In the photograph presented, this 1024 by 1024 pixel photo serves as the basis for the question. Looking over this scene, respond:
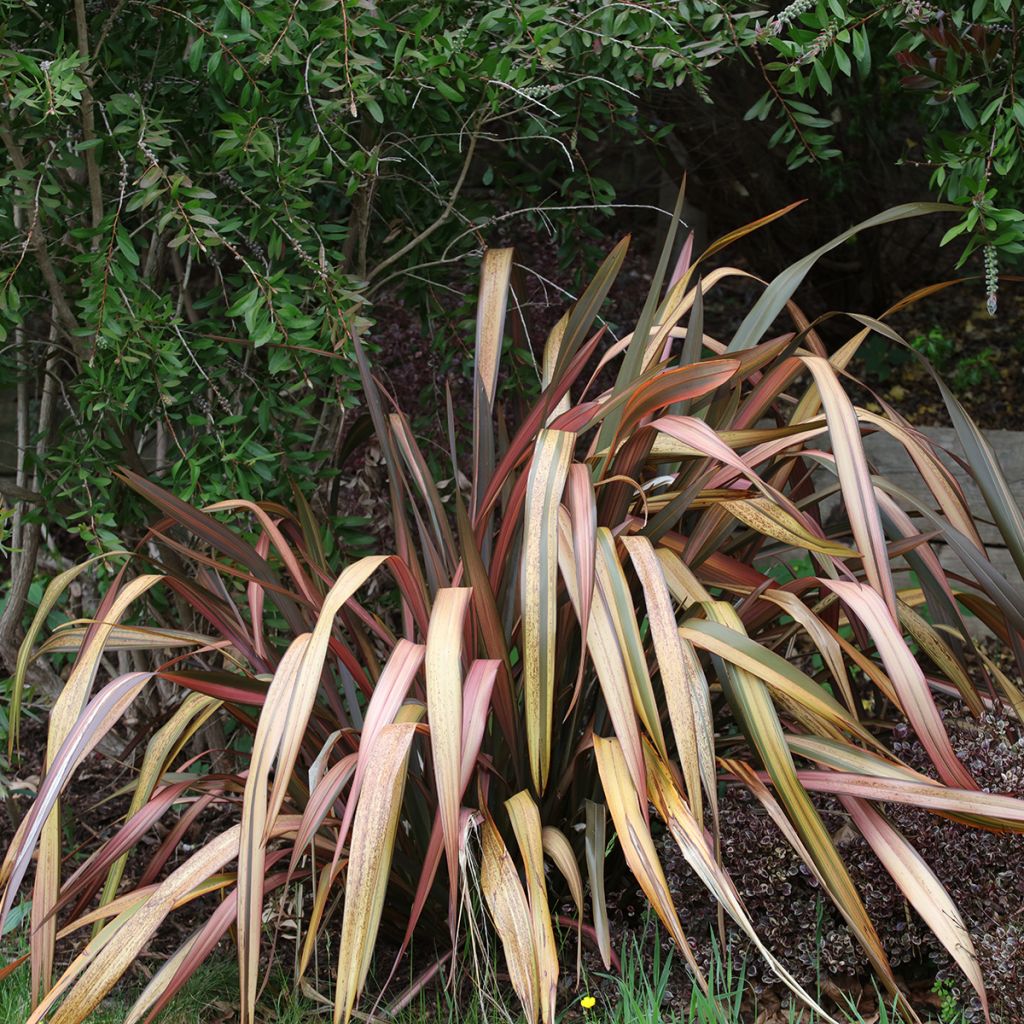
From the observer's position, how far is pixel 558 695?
1.95m

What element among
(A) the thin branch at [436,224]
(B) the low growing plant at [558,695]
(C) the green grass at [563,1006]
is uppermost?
(A) the thin branch at [436,224]

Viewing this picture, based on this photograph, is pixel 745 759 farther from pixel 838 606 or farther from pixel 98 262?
pixel 98 262

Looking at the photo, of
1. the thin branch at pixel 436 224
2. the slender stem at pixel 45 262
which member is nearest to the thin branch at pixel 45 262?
the slender stem at pixel 45 262

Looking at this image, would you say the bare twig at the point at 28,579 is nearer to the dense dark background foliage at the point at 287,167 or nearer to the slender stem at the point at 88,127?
the dense dark background foliage at the point at 287,167

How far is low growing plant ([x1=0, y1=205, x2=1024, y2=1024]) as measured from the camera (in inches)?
61.2

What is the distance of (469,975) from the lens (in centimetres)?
191

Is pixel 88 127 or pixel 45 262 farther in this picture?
pixel 45 262

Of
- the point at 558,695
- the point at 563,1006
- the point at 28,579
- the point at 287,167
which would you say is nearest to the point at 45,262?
the point at 287,167

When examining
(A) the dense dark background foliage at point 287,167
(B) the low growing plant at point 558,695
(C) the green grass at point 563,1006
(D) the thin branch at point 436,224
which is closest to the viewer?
(B) the low growing plant at point 558,695

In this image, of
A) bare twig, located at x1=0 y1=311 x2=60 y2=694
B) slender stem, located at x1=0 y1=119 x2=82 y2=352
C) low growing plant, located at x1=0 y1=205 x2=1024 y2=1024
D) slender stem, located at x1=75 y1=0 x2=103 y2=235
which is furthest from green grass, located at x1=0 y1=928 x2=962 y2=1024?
slender stem, located at x1=75 y1=0 x2=103 y2=235

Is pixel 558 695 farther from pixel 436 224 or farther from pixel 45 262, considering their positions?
pixel 45 262

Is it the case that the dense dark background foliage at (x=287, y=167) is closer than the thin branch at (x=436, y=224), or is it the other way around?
the dense dark background foliage at (x=287, y=167)

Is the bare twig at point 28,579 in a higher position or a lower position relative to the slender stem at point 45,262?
lower

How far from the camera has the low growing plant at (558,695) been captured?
156 cm
